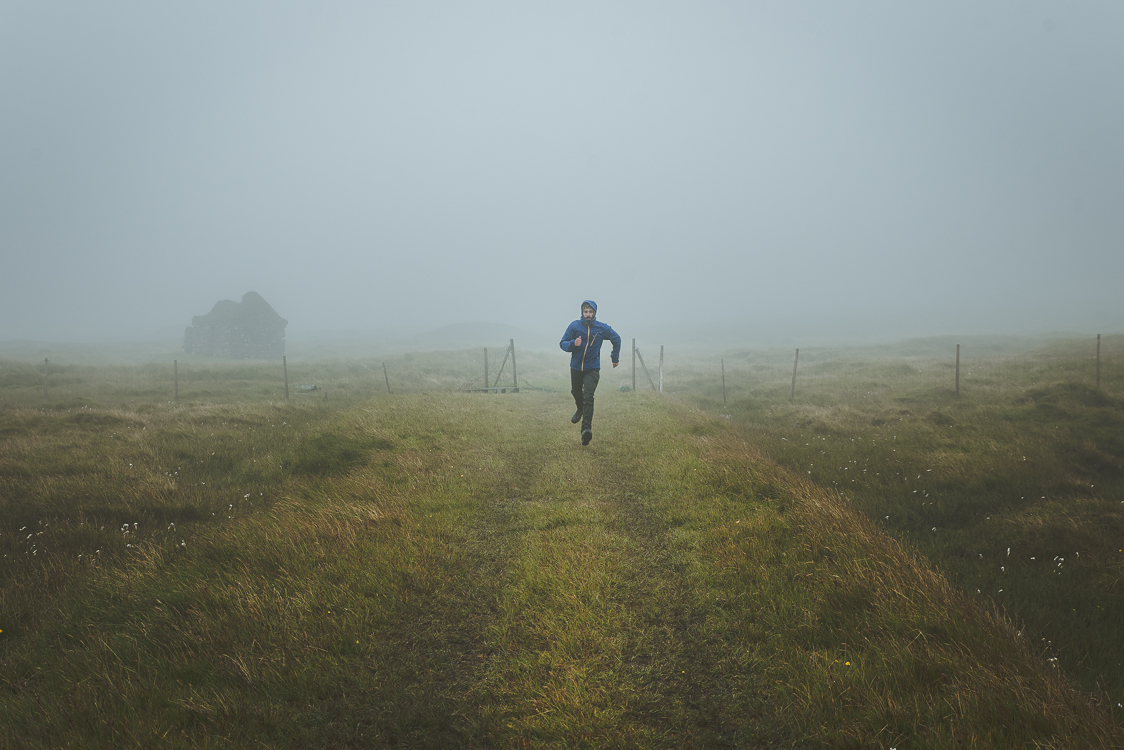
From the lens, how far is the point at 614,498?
7.75m

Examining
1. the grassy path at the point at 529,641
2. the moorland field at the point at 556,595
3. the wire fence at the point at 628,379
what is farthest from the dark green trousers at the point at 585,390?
the wire fence at the point at 628,379

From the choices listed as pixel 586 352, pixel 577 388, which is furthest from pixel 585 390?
pixel 586 352

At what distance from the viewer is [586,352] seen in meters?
11.7

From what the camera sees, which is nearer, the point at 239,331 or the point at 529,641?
the point at 529,641

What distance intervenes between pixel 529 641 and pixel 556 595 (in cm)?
67

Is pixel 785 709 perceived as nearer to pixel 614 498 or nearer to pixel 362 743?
pixel 362 743

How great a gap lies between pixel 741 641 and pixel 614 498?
12.3ft

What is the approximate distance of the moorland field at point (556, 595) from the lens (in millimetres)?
3193

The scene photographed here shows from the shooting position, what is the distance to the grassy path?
3111mm

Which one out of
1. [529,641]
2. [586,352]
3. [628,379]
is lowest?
[628,379]

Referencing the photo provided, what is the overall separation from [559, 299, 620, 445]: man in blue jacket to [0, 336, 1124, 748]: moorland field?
1.40 meters

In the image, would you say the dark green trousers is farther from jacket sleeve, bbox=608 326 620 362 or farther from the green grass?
the green grass

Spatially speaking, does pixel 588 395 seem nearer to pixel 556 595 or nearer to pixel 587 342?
pixel 587 342

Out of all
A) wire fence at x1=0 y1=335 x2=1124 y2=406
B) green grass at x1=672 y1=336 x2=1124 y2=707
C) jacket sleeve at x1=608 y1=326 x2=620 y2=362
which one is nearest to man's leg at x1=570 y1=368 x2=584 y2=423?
jacket sleeve at x1=608 y1=326 x2=620 y2=362
